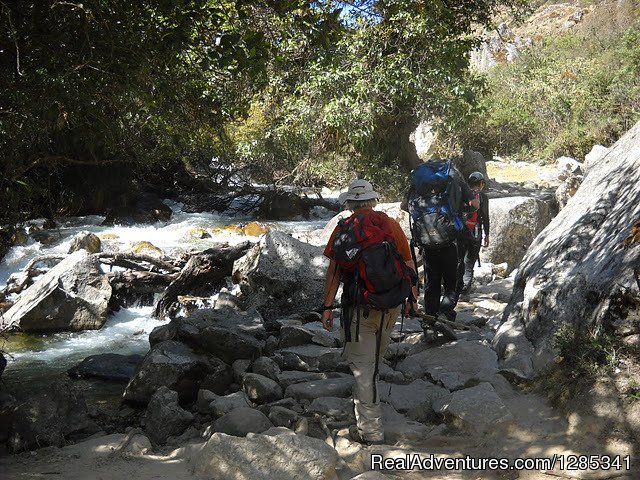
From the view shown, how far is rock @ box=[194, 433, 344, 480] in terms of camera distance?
135 inches

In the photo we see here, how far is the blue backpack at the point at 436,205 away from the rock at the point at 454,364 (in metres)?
0.96

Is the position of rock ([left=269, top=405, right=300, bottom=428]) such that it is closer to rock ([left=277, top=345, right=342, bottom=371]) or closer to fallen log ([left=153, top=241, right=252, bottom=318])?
rock ([left=277, top=345, right=342, bottom=371])

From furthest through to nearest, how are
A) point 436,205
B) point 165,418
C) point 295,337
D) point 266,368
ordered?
point 295,337, point 436,205, point 266,368, point 165,418

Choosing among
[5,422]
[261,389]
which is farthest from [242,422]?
[5,422]

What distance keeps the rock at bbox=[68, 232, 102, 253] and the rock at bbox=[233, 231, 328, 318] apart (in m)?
4.97

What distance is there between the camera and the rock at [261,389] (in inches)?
196

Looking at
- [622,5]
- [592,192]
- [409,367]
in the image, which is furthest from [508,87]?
[409,367]

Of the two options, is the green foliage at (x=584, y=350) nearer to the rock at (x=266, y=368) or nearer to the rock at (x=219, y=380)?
the rock at (x=266, y=368)

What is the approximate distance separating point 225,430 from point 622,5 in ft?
100.0

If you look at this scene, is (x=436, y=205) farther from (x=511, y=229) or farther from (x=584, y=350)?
(x=511, y=229)

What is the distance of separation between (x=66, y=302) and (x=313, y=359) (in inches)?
197

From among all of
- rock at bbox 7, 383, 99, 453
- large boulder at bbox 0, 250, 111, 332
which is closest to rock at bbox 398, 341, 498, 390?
rock at bbox 7, 383, 99, 453

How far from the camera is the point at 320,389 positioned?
16.1 ft

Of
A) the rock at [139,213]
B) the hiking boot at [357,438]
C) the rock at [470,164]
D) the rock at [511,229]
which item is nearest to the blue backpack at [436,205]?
the hiking boot at [357,438]
